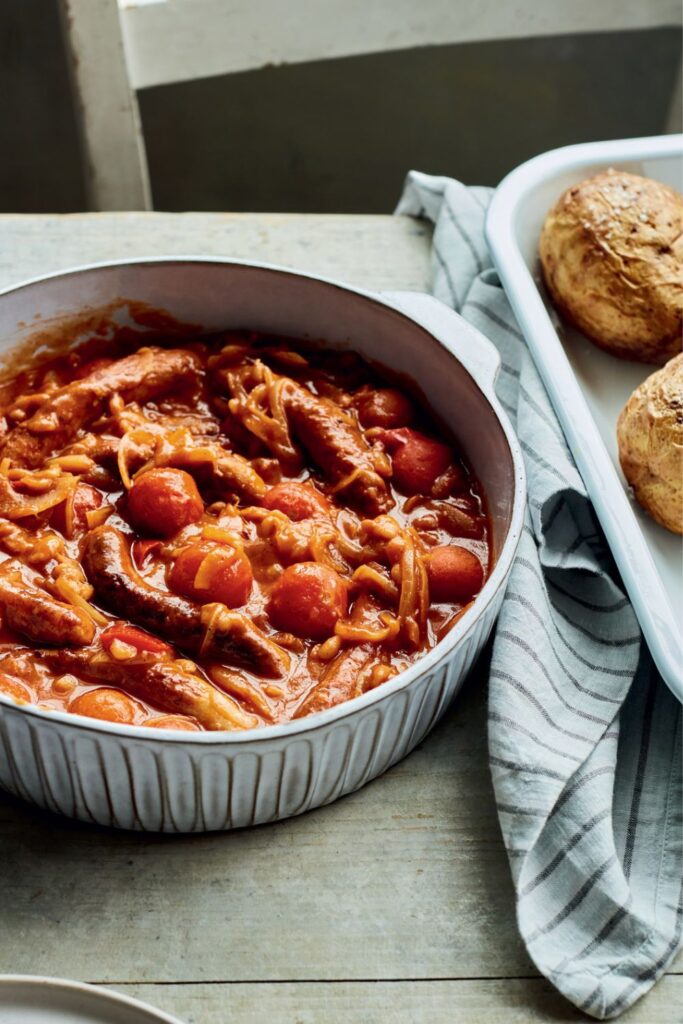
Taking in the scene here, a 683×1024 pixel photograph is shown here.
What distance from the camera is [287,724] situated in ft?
4.93

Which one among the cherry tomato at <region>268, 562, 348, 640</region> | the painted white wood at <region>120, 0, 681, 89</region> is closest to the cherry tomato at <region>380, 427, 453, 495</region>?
the cherry tomato at <region>268, 562, 348, 640</region>

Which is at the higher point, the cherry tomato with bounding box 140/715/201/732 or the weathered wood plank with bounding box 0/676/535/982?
the cherry tomato with bounding box 140/715/201/732

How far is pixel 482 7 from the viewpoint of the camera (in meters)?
3.05

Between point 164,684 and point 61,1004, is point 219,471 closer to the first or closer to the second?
point 164,684

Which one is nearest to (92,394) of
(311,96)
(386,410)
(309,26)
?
(386,410)

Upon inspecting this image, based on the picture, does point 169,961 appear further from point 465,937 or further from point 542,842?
point 542,842

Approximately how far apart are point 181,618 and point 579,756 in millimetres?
682

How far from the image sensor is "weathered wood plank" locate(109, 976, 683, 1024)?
1617mm

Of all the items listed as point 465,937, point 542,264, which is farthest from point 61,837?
point 542,264

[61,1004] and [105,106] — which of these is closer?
[61,1004]

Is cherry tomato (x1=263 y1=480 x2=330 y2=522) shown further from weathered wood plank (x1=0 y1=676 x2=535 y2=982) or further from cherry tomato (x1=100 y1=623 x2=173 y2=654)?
weathered wood plank (x1=0 y1=676 x2=535 y2=982)

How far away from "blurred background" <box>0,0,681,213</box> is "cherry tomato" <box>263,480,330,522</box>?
1471mm

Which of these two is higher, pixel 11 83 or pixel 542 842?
pixel 11 83

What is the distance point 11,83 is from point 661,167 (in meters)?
2.20
